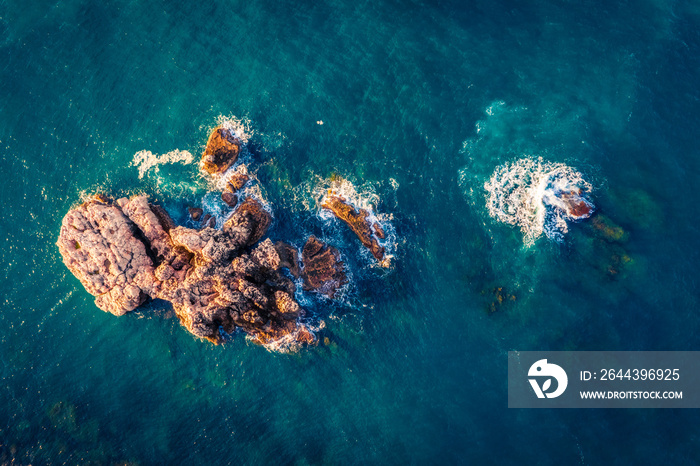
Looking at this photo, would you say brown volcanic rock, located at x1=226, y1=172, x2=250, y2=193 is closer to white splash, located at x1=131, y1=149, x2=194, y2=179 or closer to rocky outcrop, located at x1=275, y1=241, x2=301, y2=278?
white splash, located at x1=131, y1=149, x2=194, y2=179

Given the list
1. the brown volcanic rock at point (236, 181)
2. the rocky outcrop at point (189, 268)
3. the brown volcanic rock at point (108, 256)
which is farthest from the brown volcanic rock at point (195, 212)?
the brown volcanic rock at point (108, 256)

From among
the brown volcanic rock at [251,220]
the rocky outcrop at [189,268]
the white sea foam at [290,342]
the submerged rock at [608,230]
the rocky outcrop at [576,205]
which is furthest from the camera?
the white sea foam at [290,342]

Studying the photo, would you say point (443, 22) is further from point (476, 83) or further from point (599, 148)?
point (599, 148)

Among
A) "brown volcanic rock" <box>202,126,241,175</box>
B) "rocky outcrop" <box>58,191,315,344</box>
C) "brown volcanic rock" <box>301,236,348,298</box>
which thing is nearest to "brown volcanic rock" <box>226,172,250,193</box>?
"brown volcanic rock" <box>202,126,241,175</box>

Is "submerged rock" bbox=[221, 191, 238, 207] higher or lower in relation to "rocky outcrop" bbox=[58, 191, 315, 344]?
higher

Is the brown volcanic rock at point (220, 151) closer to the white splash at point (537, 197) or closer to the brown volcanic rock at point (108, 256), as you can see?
the brown volcanic rock at point (108, 256)

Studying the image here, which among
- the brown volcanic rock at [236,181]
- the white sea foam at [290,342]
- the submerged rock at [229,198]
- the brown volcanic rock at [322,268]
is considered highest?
the brown volcanic rock at [236,181]
